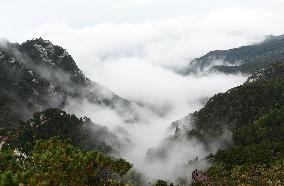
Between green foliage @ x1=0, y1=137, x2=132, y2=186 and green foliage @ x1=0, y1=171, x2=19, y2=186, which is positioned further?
green foliage @ x1=0, y1=137, x2=132, y2=186

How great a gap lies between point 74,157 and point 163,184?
172ft

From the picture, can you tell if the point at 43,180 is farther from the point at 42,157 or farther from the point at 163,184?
the point at 163,184

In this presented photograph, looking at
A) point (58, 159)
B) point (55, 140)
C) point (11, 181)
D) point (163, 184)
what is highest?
point (163, 184)

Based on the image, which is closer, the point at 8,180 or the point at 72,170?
the point at 8,180

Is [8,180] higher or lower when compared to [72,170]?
lower

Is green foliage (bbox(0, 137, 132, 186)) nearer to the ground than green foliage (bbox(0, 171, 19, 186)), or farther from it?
farther from it

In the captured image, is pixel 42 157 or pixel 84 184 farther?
pixel 42 157

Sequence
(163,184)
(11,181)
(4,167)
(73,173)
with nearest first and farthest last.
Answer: (11,181)
(73,173)
(4,167)
(163,184)

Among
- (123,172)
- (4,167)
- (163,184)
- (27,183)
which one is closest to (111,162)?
(123,172)

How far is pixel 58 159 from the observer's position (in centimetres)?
8475

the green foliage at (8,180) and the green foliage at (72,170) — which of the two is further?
the green foliage at (72,170)

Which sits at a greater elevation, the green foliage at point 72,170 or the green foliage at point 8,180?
the green foliage at point 72,170

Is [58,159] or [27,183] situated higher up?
[58,159]

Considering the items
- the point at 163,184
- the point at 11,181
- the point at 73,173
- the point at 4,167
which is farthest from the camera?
the point at 163,184
